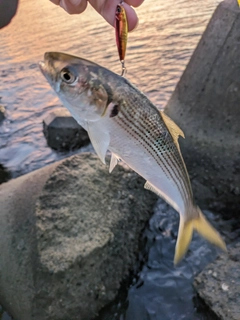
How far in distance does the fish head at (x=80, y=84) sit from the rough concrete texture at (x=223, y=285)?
8.92ft

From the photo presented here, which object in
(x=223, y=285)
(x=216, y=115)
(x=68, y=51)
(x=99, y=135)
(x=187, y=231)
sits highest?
(x=99, y=135)

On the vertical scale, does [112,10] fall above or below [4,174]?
above

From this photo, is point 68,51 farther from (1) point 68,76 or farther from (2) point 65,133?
(1) point 68,76

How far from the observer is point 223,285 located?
3.90m

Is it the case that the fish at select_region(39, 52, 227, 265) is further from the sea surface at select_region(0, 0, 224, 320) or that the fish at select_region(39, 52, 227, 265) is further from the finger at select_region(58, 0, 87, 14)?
the sea surface at select_region(0, 0, 224, 320)

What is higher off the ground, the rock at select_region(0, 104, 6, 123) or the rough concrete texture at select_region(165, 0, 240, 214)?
the rough concrete texture at select_region(165, 0, 240, 214)

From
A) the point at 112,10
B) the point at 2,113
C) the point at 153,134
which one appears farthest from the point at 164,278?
the point at 2,113

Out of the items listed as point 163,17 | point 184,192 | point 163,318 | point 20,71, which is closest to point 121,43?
point 184,192

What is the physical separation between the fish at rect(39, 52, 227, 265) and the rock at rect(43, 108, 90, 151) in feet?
17.8

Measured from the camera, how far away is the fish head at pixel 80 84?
181cm

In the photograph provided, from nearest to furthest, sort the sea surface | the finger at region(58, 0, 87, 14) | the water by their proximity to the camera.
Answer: the finger at region(58, 0, 87, 14) < the sea surface < the water

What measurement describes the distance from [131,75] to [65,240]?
6.63 meters

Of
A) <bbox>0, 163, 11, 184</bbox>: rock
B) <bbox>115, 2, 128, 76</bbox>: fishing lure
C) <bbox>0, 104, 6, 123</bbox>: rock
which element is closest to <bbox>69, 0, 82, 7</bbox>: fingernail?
<bbox>115, 2, 128, 76</bbox>: fishing lure

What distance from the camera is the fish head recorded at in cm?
181
